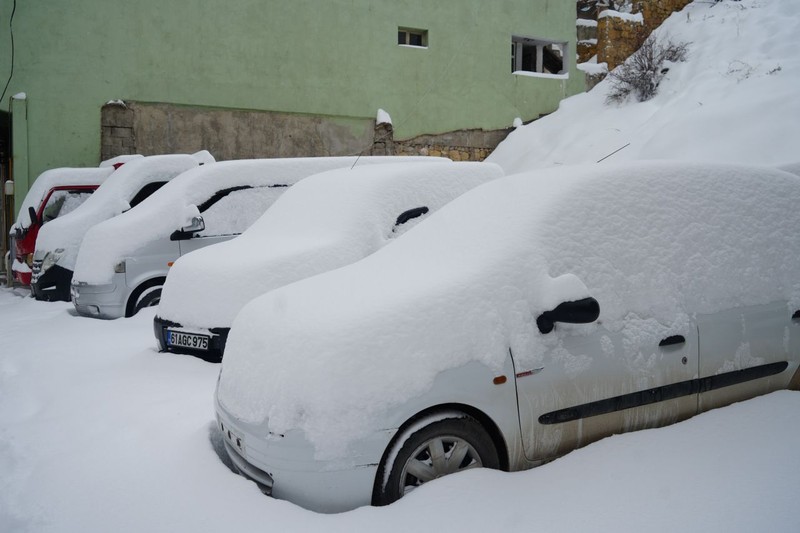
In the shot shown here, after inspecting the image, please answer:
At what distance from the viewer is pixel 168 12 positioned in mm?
13117

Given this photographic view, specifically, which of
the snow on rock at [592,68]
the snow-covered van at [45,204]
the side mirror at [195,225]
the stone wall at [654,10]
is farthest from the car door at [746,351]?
the snow on rock at [592,68]

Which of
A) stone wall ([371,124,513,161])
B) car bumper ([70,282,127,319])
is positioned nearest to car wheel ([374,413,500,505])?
car bumper ([70,282,127,319])

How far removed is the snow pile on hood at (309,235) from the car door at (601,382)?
103 inches

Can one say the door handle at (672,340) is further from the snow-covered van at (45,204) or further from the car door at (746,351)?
the snow-covered van at (45,204)

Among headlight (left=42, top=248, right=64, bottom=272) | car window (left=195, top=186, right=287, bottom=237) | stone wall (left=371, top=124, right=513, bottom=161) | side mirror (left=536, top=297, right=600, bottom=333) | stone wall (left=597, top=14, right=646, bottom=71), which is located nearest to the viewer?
side mirror (left=536, top=297, right=600, bottom=333)

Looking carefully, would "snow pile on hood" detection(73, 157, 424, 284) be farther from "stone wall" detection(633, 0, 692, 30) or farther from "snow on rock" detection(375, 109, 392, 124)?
"stone wall" detection(633, 0, 692, 30)

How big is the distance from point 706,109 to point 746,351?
888 centimetres

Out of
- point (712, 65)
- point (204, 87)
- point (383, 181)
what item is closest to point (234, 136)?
point (204, 87)

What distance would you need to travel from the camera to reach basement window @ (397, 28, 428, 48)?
1591 cm

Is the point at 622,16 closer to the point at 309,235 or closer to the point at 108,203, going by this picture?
the point at 108,203

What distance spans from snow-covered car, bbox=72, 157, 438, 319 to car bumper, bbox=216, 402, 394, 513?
4.93 m

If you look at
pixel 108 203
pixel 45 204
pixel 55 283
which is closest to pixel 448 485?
pixel 108 203

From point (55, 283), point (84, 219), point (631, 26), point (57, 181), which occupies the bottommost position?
point (55, 283)

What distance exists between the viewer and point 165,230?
6.93m
